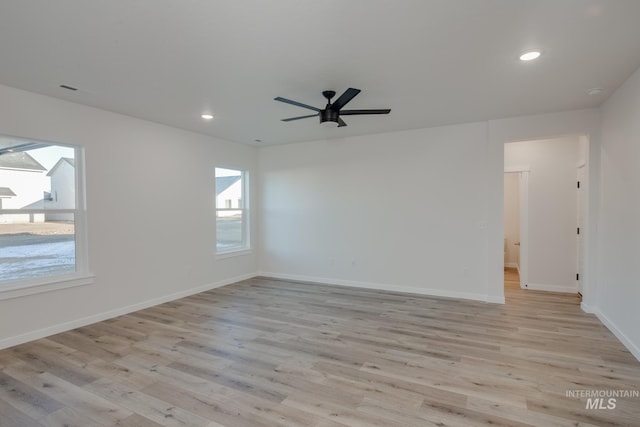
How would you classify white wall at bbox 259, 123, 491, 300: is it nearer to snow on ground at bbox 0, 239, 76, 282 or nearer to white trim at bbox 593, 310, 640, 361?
white trim at bbox 593, 310, 640, 361

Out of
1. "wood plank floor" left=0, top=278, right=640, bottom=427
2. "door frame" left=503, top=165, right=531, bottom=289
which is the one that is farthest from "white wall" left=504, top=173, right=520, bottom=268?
"wood plank floor" left=0, top=278, right=640, bottom=427

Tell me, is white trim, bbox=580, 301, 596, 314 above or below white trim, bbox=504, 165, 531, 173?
below

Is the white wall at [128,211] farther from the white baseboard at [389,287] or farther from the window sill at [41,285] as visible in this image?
the white baseboard at [389,287]

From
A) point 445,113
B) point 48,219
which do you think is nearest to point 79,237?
point 48,219

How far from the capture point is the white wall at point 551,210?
5.27 meters

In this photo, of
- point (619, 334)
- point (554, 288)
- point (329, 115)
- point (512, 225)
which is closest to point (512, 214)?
point (512, 225)

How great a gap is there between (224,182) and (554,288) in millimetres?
6090

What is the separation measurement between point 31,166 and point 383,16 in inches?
159

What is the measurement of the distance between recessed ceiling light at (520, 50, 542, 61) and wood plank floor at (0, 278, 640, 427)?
2664 millimetres

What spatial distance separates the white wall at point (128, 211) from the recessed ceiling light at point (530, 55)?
4606 millimetres

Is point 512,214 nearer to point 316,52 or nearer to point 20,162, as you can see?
point 316,52

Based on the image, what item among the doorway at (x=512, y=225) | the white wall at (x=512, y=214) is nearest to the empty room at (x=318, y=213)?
the doorway at (x=512, y=225)

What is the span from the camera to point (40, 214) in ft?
12.1

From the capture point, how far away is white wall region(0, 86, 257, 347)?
3.51m
